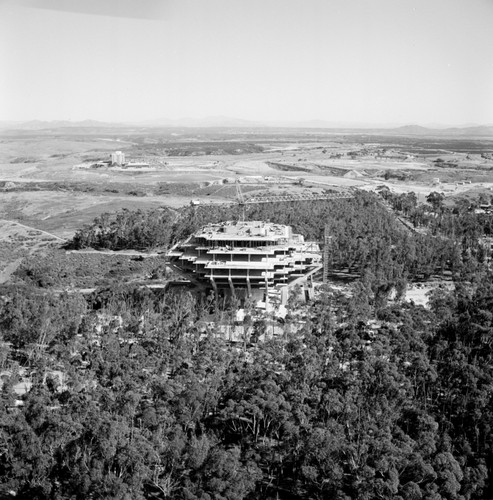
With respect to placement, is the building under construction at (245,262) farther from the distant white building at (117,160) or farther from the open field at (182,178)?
the distant white building at (117,160)

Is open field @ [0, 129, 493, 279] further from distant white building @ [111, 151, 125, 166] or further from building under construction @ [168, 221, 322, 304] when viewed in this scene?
building under construction @ [168, 221, 322, 304]

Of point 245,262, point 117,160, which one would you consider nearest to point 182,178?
point 117,160

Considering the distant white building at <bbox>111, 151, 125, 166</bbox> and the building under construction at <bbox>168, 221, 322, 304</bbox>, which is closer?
the building under construction at <bbox>168, 221, 322, 304</bbox>

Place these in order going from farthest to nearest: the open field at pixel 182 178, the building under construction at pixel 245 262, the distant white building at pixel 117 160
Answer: the distant white building at pixel 117 160 < the open field at pixel 182 178 < the building under construction at pixel 245 262

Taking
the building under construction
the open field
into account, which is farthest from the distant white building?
the building under construction

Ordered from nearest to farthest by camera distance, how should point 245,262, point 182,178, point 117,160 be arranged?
point 245,262, point 182,178, point 117,160

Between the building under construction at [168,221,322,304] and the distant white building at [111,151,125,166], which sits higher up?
the building under construction at [168,221,322,304]

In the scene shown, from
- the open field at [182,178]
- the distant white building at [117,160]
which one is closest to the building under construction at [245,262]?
the open field at [182,178]

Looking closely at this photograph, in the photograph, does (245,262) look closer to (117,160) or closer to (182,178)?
Result: (182,178)

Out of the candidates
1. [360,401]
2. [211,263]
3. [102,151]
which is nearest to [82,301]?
[211,263]
